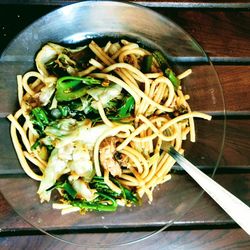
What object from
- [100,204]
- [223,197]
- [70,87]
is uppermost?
[70,87]

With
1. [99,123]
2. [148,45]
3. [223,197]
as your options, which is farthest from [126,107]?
[223,197]

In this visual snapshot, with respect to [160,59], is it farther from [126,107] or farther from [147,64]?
[126,107]

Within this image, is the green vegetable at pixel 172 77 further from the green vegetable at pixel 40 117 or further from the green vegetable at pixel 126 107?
the green vegetable at pixel 40 117

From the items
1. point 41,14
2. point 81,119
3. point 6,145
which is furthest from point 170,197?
point 41,14

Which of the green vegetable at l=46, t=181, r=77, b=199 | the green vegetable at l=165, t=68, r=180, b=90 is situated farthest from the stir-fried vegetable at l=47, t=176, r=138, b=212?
the green vegetable at l=165, t=68, r=180, b=90

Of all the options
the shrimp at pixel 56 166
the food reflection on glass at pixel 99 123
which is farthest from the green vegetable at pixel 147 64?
the shrimp at pixel 56 166

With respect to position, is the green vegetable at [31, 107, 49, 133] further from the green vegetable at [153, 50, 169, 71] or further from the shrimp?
the green vegetable at [153, 50, 169, 71]

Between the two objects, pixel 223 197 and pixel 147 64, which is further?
pixel 147 64
